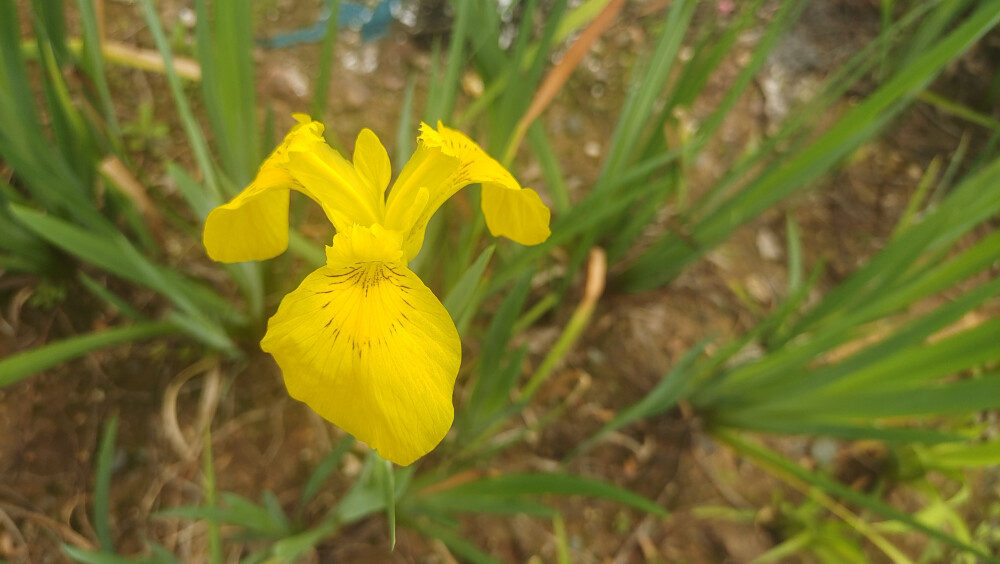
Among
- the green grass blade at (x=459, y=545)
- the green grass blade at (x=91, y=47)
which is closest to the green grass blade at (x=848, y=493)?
the green grass blade at (x=459, y=545)

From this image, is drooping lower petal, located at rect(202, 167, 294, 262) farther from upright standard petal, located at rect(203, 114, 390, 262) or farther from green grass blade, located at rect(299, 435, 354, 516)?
green grass blade, located at rect(299, 435, 354, 516)

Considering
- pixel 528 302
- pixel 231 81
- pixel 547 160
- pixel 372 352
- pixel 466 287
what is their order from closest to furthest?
pixel 372 352
pixel 466 287
pixel 231 81
pixel 547 160
pixel 528 302

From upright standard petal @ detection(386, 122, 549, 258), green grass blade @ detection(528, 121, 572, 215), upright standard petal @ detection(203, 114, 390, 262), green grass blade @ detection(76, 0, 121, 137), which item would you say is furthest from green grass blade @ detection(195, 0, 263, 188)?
green grass blade @ detection(528, 121, 572, 215)

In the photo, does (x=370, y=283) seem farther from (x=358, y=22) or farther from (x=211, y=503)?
(x=358, y=22)

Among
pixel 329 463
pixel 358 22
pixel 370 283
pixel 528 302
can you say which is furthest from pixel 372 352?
pixel 358 22

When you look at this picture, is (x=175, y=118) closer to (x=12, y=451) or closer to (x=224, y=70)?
(x=224, y=70)

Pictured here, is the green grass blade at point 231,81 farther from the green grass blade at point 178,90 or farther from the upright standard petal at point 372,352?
the upright standard petal at point 372,352
